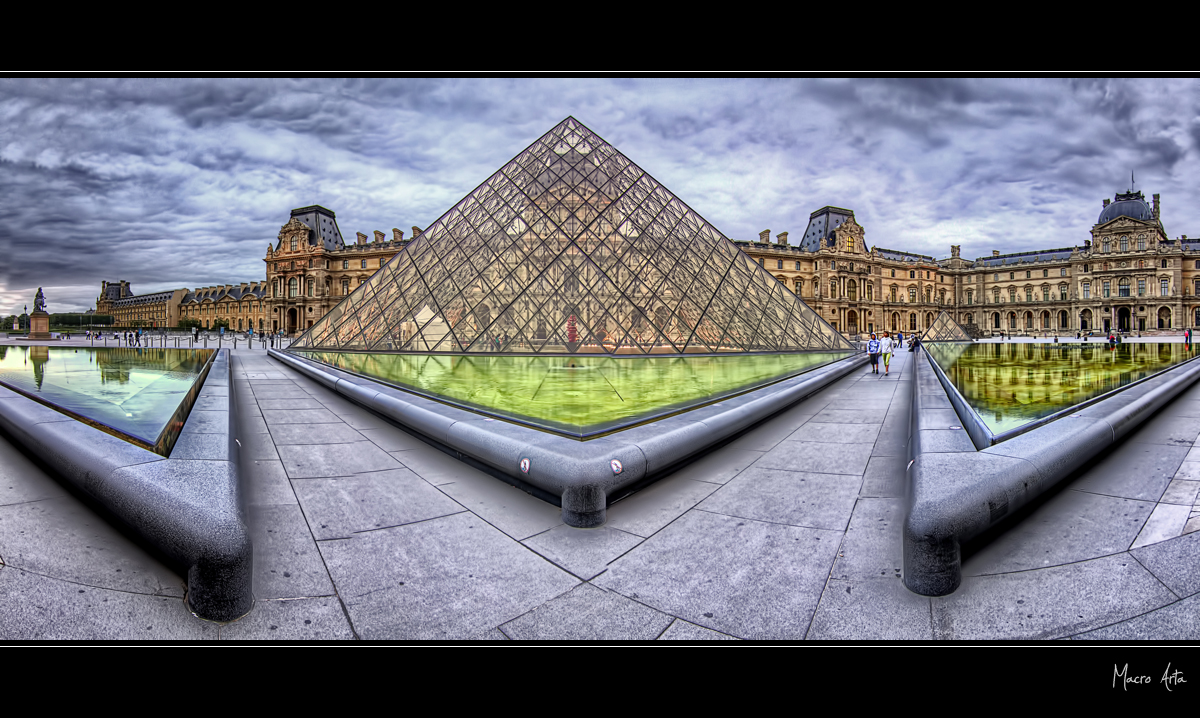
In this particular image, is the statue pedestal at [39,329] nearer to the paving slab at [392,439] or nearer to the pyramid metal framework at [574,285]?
the pyramid metal framework at [574,285]

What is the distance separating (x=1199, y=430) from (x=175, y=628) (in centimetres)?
808

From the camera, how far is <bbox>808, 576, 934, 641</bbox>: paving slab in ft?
6.12

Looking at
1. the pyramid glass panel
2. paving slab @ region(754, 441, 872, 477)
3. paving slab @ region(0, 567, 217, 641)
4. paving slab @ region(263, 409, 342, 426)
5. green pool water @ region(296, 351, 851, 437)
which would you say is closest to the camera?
paving slab @ region(0, 567, 217, 641)

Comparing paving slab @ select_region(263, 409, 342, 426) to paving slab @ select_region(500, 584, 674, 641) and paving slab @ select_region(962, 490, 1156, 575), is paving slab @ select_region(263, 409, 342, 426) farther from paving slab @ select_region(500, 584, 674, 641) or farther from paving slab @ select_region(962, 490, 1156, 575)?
paving slab @ select_region(962, 490, 1156, 575)

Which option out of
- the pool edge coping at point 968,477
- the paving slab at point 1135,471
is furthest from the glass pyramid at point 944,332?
the pool edge coping at point 968,477

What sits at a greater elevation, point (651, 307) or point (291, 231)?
point (291, 231)

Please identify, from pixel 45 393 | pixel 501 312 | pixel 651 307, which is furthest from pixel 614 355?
pixel 45 393

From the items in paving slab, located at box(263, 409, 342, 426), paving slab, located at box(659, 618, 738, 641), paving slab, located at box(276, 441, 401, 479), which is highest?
paving slab, located at box(263, 409, 342, 426)

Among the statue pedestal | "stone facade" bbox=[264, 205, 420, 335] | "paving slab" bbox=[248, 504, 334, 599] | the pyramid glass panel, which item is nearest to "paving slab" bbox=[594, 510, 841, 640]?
"paving slab" bbox=[248, 504, 334, 599]

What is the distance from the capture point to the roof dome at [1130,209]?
66.1 meters

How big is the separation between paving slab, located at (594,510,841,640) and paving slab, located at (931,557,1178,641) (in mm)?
475
